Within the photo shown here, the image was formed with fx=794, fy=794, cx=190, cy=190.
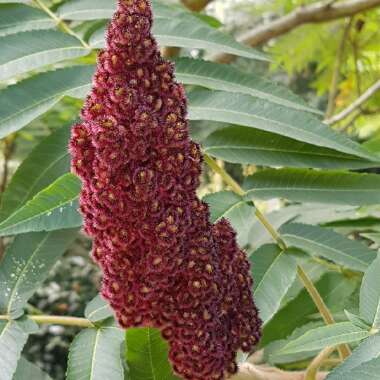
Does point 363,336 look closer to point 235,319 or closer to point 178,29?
point 235,319

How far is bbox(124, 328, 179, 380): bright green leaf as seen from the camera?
1.39 meters

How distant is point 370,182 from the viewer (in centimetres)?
174

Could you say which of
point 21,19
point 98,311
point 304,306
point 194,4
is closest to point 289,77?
point 194,4

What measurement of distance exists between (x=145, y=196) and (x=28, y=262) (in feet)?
1.62

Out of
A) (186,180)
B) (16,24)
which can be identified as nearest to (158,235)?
(186,180)

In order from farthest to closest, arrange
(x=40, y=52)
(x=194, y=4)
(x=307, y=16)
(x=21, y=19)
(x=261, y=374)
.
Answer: (x=307, y=16)
(x=194, y=4)
(x=21, y=19)
(x=40, y=52)
(x=261, y=374)

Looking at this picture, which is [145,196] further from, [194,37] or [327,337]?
[194,37]

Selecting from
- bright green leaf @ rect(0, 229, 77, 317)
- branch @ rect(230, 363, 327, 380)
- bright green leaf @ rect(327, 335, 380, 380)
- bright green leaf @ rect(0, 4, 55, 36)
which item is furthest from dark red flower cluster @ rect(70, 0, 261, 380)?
bright green leaf @ rect(0, 4, 55, 36)

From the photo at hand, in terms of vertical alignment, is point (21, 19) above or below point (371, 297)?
above

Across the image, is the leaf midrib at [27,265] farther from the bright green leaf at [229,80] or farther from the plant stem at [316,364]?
the plant stem at [316,364]

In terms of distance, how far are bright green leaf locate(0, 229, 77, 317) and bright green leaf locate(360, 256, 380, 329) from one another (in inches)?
→ 26.0

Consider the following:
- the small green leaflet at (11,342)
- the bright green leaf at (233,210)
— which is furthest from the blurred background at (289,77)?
the small green leaflet at (11,342)

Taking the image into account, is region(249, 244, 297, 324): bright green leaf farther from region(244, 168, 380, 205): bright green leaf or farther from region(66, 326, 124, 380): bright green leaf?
region(66, 326, 124, 380): bright green leaf

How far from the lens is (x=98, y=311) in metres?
1.65
